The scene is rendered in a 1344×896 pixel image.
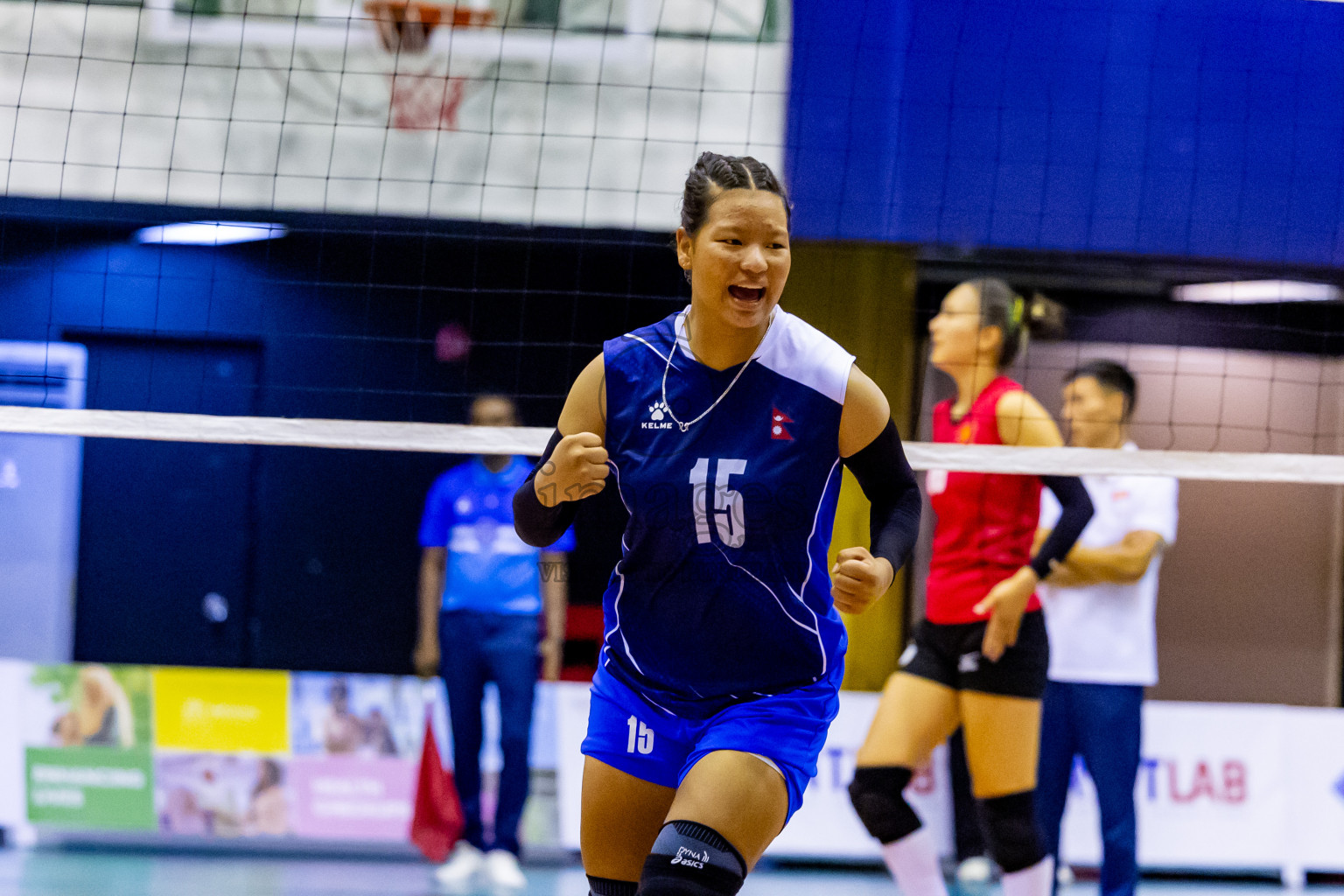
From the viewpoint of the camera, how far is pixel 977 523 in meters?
4.33

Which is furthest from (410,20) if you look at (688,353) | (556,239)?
(688,353)

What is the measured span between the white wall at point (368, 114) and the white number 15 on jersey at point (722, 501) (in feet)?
13.5

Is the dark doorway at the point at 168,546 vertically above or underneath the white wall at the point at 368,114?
underneath

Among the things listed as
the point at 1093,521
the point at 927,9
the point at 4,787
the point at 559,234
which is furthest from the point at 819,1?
the point at 4,787

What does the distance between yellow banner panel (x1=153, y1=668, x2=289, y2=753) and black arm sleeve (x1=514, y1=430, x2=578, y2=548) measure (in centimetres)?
383

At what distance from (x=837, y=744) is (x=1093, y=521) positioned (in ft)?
5.79

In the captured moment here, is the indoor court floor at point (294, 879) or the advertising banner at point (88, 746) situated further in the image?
the advertising banner at point (88, 746)

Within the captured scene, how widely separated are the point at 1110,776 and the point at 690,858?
291 centimetres

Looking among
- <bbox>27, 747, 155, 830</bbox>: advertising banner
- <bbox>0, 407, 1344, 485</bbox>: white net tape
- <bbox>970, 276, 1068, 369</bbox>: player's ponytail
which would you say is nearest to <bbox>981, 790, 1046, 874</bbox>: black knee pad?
<bbox>0, 407, 1344, 485</bbox>: white net tape

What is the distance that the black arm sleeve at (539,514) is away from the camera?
267cm

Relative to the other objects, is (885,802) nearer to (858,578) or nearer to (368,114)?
(858,578)

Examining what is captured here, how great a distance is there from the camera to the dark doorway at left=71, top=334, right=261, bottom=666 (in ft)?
25.5

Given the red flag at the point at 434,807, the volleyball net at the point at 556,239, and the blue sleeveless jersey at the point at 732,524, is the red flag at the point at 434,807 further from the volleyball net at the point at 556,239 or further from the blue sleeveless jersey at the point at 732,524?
the blue sleeveless jersey at the point at 732,524

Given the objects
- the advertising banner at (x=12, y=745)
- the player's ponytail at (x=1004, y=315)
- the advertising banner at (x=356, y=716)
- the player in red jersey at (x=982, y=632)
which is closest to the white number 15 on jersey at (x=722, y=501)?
the player in red jersey at (x=982, y=632)
